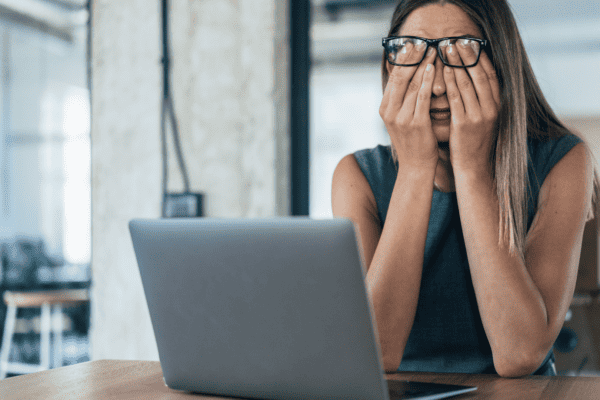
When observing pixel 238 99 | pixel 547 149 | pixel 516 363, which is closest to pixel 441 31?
pixel 547 149

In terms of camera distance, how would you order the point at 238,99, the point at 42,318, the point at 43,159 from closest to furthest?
the point at 238,99 < the point at 42,318 < the point at 43,159

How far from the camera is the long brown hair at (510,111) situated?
0.91 metres

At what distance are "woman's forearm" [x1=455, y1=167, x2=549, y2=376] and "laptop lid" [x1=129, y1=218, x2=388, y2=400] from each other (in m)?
0.35

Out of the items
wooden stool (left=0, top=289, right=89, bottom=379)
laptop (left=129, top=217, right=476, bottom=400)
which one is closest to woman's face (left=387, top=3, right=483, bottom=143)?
laptop (left=129, top=217, right=476, bottom=400)

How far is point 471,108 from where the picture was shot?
89 centimetres

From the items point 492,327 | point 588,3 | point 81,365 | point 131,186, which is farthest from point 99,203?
point 588,3

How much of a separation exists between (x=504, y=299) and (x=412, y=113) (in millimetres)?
350

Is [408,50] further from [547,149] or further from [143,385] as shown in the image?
[143,385]

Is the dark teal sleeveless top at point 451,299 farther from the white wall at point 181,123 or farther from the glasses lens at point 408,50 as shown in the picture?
the white wall at point 181,123

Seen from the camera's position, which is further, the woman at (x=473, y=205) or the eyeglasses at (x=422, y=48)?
the eyeglasses at (x=422, y=48)

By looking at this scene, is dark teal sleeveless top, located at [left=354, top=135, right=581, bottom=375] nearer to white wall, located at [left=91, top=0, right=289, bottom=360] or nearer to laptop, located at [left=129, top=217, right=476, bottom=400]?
laptop, located at [left=129, top=217, right=476, bottom=400]

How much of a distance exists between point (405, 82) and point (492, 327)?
A: 0.44 meters

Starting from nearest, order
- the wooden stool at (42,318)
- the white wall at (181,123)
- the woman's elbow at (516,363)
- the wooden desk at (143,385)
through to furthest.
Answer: the wooden desk at (143,385), the woman's elbow at (516,363), the white wall at (181,123), the wooden stool at (42,318)

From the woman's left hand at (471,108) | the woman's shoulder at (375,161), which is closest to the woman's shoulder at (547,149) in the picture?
the woman's left hand at (471,108)
